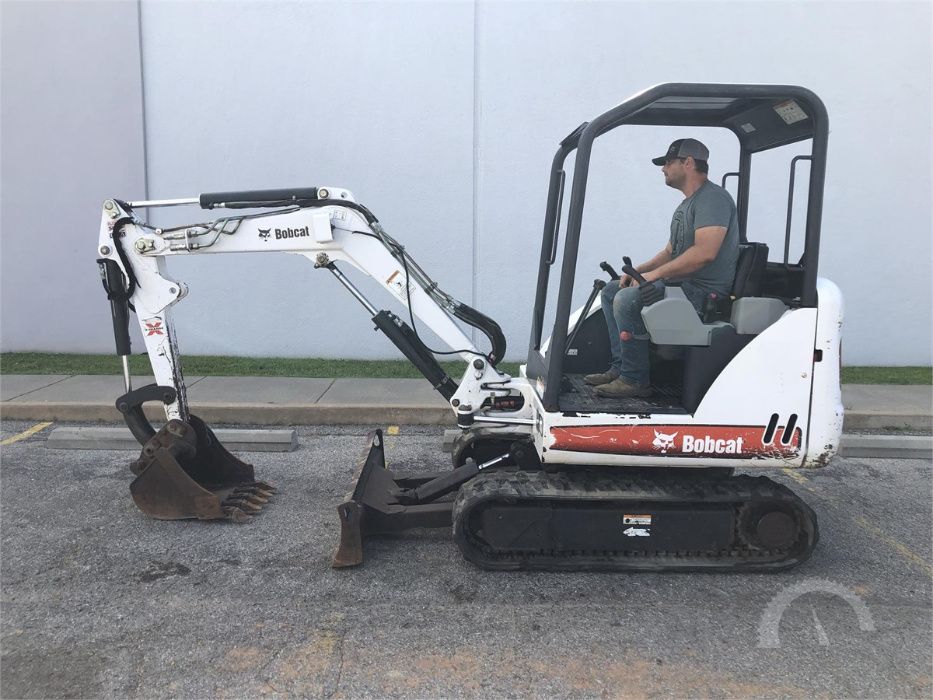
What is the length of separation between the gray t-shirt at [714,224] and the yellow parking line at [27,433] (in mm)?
5903

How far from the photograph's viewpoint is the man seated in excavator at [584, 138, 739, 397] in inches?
153

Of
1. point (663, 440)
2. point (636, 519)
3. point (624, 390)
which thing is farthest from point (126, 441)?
point (663, 440)

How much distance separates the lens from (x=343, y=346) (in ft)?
30.0

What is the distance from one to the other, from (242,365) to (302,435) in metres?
2.49

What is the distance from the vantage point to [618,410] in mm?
3754

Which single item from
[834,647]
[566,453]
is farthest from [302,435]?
[834,647]

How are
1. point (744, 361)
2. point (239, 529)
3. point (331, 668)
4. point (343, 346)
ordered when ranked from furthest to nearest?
point (343, 346)
point (239, 529)
point (744, 361)
point (331, 668)

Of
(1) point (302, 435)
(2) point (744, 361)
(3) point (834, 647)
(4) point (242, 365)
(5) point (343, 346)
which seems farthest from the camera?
(5) point (343, 346)

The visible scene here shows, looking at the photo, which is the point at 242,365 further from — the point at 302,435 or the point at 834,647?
the point at 834,647

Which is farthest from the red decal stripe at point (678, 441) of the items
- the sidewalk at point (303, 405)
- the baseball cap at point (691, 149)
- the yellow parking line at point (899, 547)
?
the sidewalk at point (303, 405)

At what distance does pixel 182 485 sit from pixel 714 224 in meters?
3.61

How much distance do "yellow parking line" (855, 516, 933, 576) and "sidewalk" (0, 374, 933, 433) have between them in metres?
2.41

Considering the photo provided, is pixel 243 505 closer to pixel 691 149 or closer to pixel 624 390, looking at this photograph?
pixel 624 390

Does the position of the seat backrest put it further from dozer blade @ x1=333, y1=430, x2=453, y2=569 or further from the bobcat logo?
dozer blade @ x1=333, y1=430, x2=453, y2=569
